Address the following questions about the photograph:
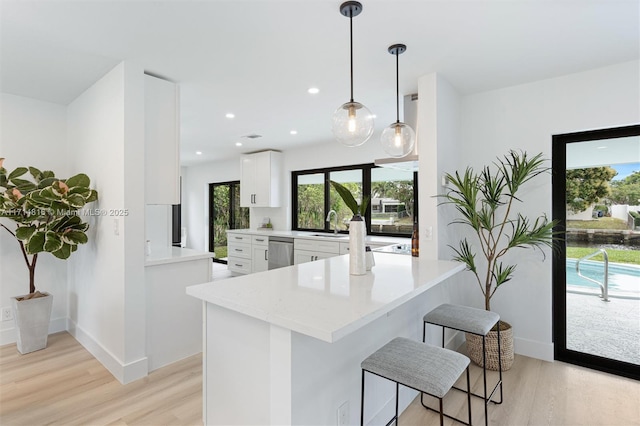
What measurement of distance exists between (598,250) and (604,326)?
638 millimetres

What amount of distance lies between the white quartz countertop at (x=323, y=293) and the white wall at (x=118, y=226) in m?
1.15

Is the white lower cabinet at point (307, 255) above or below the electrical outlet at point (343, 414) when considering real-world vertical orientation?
above

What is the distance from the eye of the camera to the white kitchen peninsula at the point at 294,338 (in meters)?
1.29

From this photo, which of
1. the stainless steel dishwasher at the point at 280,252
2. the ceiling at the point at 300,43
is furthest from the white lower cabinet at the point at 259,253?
the ceiling at the point at 300,43

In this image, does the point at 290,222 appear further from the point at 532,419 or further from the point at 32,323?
the point at 532,419

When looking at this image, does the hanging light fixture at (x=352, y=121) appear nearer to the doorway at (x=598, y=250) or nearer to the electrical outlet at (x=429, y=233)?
the electrical outlet at (x=429, y=233)

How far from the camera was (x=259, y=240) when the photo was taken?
18.7 ft

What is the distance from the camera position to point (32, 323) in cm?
301

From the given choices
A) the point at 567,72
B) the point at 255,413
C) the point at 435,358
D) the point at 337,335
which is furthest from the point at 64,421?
the point at 567,72

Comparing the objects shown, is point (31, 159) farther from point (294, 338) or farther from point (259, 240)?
point (294, 338)

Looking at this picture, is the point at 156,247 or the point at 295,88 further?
the point at 156,247

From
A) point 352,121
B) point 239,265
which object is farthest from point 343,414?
point 239,265

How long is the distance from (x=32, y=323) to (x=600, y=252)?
5024mm

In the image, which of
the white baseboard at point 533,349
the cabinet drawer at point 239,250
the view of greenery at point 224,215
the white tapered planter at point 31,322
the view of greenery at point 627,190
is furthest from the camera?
the view of greenery at point 224,215
